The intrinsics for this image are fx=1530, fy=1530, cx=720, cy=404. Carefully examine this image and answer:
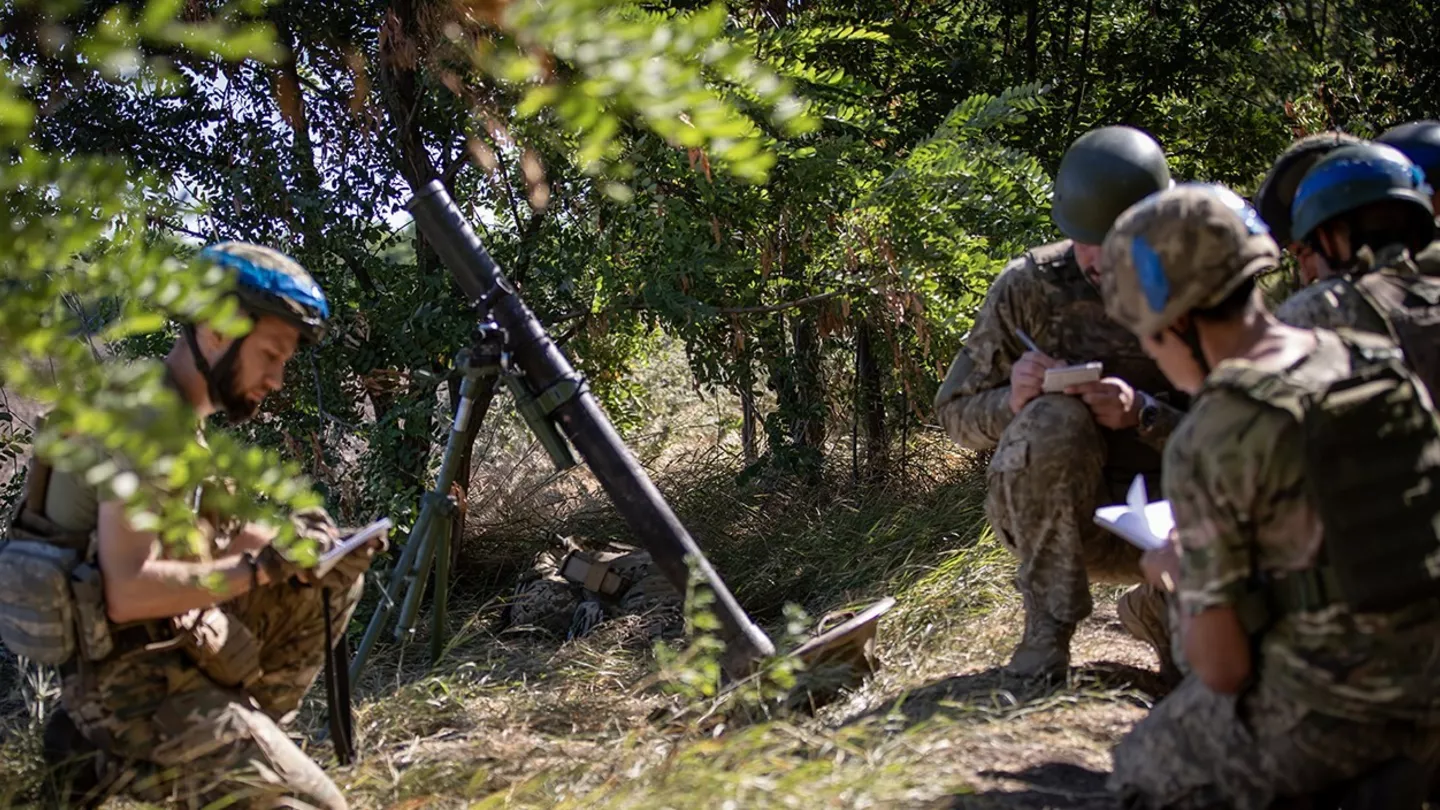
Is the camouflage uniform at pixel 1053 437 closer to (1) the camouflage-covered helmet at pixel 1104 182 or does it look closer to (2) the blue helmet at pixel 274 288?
(1) the camouflage-covered helmet at pixel 1104 182

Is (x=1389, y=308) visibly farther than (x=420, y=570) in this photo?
No

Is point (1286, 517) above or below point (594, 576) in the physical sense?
below

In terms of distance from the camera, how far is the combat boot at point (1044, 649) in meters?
4.21

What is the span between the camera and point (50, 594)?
335 centimetres

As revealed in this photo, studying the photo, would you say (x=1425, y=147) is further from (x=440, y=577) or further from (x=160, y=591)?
(x=160, y=591)

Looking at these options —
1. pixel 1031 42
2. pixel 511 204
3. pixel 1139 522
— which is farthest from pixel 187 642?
pixel 1031 42

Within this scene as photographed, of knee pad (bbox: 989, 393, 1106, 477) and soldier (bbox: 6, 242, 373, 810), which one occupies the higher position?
soldier (bbox: 6, 242, 373, 810)

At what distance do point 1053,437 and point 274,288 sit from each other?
2079mm

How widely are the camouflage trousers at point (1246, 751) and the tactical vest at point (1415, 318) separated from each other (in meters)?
0.95

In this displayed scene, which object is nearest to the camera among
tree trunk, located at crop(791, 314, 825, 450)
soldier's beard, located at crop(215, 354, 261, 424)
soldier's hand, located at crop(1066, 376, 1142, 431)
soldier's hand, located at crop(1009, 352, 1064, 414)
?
soldier's beard, located at crop(215, 354, 261, 424)

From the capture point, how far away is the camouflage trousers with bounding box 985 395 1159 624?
4191 mm

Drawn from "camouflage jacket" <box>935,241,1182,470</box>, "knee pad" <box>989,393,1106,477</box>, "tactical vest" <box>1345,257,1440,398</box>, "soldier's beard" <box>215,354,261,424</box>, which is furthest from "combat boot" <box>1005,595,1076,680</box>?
"soldier's beard" <box>215,354,261,424</box>

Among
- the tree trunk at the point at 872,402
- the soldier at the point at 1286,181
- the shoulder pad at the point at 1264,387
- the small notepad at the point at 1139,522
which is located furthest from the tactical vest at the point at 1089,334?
the tree trunk at the point at 872,402

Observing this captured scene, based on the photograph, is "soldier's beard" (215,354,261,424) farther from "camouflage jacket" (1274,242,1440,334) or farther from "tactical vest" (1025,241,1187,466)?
"camouflage jacket" (1274,242,1440,334)
